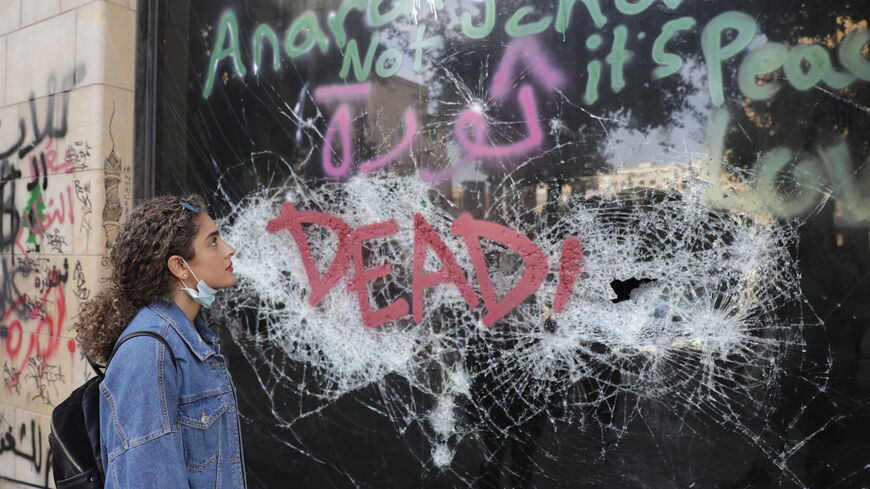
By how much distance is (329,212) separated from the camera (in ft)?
11.2

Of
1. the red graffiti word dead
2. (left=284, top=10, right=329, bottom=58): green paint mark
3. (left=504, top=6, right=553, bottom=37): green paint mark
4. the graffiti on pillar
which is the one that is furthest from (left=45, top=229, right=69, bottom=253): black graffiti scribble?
(left=504, top=6, right=553, bottom=37): green paint mark

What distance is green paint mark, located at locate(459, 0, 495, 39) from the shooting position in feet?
10.0

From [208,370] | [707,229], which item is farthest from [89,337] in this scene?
[707,229]

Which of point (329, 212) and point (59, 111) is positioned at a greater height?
point (59, 111)

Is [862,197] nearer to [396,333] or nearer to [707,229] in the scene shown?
[707,229]

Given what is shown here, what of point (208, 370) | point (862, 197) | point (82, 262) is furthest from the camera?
point (82, 262)

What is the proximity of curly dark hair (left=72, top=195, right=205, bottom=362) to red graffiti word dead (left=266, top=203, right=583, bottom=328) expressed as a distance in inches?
56.5

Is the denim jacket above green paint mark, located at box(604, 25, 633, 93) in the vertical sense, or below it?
below

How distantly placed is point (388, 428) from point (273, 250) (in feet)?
3.92

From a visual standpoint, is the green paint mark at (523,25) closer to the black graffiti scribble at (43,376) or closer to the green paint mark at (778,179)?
the green paint mark at (778,179)

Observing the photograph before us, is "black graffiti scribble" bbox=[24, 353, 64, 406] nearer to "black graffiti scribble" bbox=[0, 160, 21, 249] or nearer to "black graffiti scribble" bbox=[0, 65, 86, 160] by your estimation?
"black graffiti scribble" bbox=[0, 160, 21, 249]

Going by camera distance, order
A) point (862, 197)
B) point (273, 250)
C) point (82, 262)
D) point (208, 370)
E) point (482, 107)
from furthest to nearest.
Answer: point (82, 262) → point (273, 250) → point (482, 107) → point (862, 197) → point (208, 370)

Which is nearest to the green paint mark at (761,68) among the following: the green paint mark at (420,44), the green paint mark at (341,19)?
the green paint mark at (420,44)

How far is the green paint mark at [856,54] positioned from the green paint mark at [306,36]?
246cm
